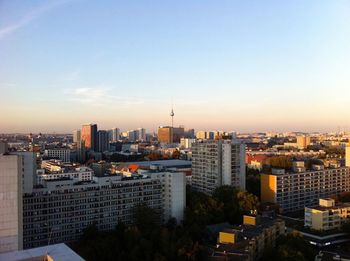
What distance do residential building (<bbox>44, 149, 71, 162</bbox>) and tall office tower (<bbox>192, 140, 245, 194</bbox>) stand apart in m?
11.4

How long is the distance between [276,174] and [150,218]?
4189 mm

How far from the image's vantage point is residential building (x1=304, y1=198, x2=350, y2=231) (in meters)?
7.73

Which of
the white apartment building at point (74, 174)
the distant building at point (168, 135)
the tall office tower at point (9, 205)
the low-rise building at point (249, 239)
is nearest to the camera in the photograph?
the tall office tower at point (9, 205)

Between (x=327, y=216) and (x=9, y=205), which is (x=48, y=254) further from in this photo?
(x=327, y=216)

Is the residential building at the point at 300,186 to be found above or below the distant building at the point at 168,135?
below

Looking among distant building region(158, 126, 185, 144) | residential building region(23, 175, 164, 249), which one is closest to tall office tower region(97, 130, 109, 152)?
distant building region(158, 126, 185, 144)

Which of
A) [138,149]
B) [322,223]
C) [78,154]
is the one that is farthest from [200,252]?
[138,149]

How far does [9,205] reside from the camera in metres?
4.47

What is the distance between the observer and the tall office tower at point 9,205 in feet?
14.5

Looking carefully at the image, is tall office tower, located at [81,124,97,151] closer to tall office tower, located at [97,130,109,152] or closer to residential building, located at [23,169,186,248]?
tall office tower, located at [97,130,109,152]

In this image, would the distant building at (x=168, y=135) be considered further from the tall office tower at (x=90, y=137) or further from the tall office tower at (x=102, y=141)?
the tall office tower at (x=90, y=137)

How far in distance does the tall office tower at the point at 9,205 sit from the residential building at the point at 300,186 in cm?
713

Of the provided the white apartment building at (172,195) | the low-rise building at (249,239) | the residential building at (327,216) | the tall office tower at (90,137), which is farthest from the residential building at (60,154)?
the low-rise building at (249,239)

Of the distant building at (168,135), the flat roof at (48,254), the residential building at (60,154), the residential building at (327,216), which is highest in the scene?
the distant building at (168,135)
